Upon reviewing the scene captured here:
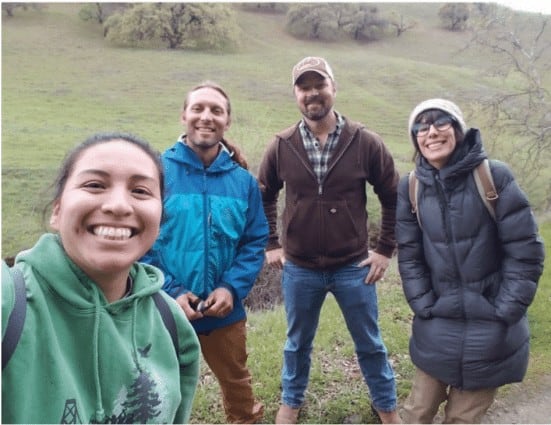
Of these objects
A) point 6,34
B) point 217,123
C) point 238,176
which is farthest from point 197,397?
point 6,34

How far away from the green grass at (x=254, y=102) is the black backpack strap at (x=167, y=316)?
266 cm

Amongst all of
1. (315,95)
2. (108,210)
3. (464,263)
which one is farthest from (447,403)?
(108,210)

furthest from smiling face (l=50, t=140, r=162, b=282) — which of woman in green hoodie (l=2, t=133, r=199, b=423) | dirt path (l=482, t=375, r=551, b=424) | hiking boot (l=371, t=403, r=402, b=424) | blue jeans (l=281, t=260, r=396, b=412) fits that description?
dirt path (l=482, t=375, r=551, b=424)

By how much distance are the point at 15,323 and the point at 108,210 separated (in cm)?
39

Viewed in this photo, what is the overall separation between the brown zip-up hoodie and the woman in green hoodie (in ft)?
5.73

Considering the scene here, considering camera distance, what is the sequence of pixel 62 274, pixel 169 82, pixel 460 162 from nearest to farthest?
pixel 62 274 < pixel 460 162 < pixel 169 82

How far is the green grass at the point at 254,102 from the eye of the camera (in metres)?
4.93

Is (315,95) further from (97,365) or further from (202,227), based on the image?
(97,365)

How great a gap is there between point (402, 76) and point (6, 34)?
22.1 metres

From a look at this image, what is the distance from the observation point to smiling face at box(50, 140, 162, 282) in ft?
4.82

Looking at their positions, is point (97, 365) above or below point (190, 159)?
below

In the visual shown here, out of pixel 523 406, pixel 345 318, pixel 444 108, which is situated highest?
pixel 444 108

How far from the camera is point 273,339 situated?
215 inches

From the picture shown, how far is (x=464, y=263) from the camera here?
9.27 feet
